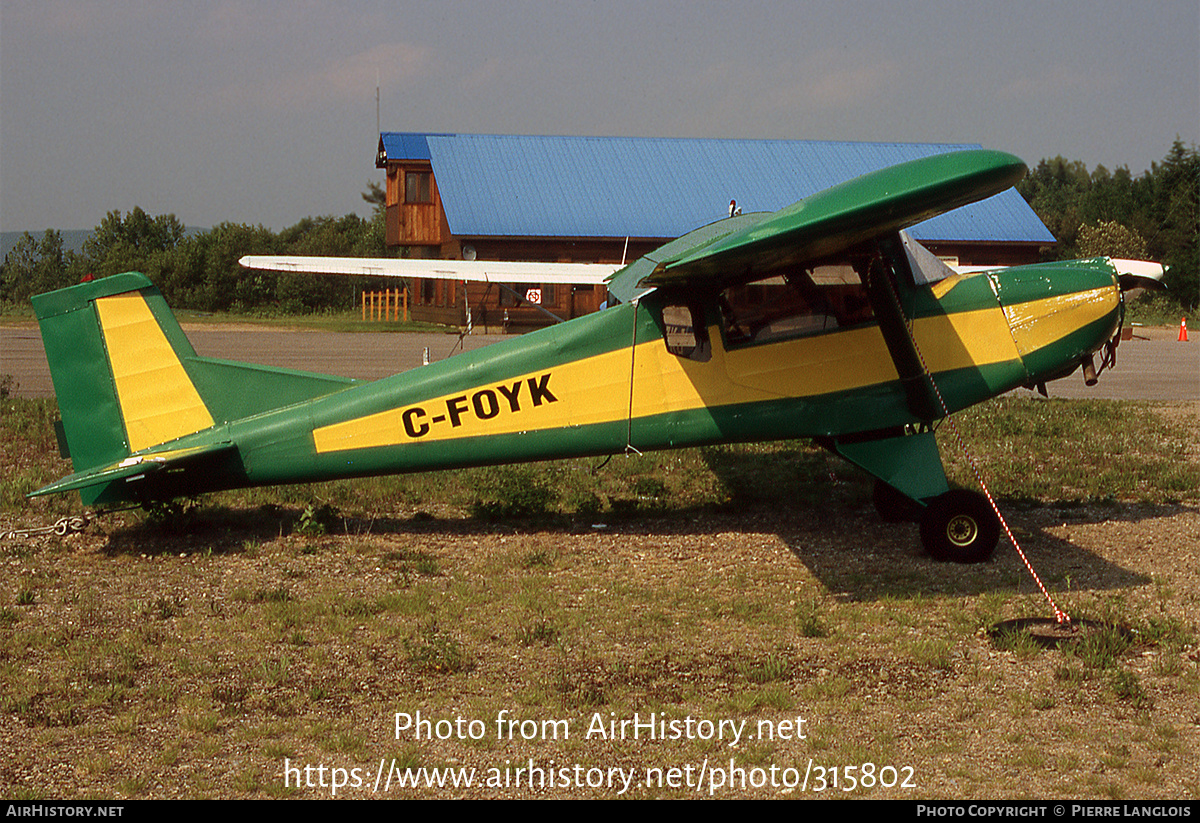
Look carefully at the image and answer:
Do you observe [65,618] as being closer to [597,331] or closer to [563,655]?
[563,655]

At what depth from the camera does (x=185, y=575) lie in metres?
7.43

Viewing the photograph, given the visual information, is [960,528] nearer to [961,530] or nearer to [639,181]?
[961,530]

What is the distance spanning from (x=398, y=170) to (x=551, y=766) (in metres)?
37.8

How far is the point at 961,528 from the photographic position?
7652mm

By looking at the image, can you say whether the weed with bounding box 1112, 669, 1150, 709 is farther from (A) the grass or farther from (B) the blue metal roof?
(B) the blue metal roof

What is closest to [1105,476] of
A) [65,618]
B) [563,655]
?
[563,655]

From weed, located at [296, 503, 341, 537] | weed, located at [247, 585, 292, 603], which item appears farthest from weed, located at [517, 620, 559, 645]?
weed, located at [296, 503, 341, 537]

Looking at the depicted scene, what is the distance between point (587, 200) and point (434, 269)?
27152 mm

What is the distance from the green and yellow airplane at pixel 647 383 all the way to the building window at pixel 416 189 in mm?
32608

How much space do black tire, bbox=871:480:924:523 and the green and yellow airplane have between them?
43.9 inches

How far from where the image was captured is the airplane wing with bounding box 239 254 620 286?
945cm

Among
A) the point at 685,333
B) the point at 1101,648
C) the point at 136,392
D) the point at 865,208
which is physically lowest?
the point at 1101,648

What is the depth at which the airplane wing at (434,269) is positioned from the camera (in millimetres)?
9453

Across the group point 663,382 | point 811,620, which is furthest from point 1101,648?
point 663,382
